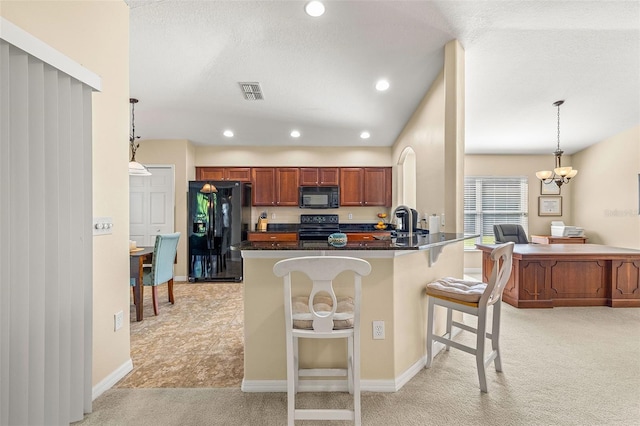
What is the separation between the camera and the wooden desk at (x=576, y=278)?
3480 millimetres

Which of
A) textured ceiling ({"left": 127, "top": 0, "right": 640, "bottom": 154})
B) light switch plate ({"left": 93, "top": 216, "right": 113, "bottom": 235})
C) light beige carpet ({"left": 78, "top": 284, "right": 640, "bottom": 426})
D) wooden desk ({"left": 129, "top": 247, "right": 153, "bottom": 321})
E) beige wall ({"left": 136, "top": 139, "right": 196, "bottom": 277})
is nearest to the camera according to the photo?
light beige carpet ({"left": 78, "top": 284, "right": 640, "bottom": 426})

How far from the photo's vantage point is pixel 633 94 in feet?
12.2

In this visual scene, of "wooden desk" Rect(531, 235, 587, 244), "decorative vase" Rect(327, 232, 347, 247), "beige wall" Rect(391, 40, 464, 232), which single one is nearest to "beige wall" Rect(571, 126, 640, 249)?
"wooden desk" Rect(531, 235, 587, 244)

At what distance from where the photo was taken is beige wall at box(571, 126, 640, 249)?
14.9ft

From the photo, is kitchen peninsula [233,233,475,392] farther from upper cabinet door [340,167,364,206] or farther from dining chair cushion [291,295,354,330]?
upper cabinet door [340,167,364,206]

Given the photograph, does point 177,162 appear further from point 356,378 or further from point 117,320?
point 356,378

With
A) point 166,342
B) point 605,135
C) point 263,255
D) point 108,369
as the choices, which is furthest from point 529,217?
point 108,369

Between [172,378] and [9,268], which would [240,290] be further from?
[9,268]

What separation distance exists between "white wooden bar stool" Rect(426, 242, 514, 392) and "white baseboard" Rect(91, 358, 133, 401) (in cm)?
221

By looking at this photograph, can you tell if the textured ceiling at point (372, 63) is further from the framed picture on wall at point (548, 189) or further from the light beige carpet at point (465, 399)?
the light beige carpet at point (465, 399)

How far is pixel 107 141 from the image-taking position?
197 cm

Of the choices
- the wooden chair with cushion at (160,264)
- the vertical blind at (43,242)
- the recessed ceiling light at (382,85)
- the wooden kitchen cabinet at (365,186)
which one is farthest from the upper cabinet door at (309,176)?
the vertical blind at (43,242)

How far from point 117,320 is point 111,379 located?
1.25 feet

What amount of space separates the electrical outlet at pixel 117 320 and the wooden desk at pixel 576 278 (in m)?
4.11
